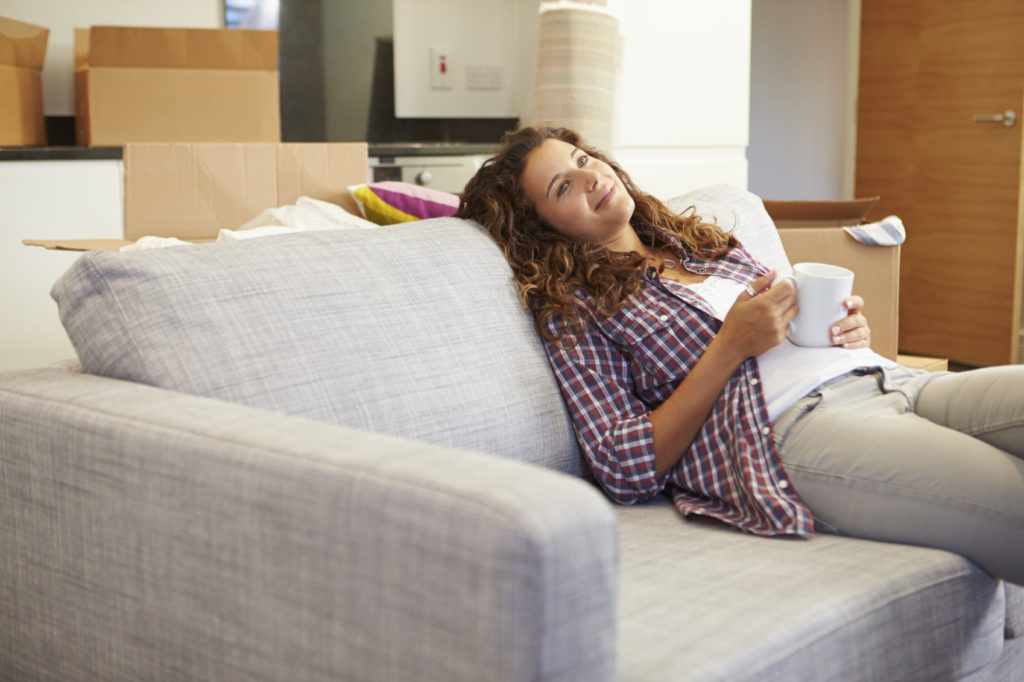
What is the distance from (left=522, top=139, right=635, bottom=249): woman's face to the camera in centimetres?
158

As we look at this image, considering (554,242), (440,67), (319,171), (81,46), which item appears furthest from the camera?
(440,67)

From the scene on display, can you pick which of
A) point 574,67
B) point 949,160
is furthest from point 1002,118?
point 574,67

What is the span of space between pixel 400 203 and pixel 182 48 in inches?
59.5

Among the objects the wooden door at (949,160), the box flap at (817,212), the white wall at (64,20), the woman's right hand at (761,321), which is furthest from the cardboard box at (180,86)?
the wooden door at (949,160)

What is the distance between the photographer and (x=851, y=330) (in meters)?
1.44

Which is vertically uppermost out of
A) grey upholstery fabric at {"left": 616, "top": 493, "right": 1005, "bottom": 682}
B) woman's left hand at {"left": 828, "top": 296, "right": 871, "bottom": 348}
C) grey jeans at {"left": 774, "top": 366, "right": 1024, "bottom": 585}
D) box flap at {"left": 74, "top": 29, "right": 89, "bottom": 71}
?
box flap at {"left": 74, "top": 29, "right": 89, "bottom": 71}

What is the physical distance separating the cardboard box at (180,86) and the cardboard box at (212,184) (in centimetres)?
118

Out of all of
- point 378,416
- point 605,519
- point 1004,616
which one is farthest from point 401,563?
point 1004,616

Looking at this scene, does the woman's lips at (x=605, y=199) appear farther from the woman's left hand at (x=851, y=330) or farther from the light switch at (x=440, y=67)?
the light switch at (x=440, y=67)

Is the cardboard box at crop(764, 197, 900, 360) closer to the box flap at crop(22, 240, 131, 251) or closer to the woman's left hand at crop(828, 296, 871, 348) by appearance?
the woman's left hand at crop(828, 296, 871, 348)

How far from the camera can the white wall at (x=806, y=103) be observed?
4961mm

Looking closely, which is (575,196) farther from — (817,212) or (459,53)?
(459,53)

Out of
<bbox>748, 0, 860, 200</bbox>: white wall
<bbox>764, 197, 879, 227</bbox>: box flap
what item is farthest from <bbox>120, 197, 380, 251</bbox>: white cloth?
<bbox>748, 0, 860, 200</bbox>: white wall

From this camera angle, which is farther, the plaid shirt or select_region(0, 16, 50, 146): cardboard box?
select_region(0, 16, 50, 146): cardboard box
